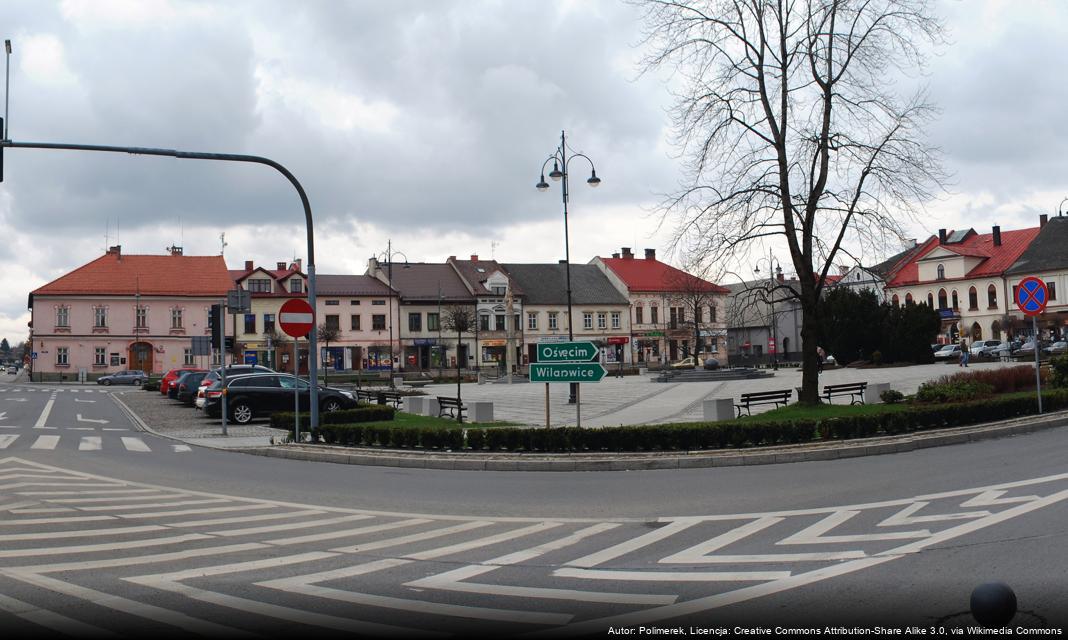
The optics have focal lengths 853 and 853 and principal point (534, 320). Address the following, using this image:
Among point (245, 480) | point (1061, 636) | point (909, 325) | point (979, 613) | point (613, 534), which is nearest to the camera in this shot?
point (979, 613)

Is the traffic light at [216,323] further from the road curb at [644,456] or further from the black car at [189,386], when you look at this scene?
the black car at [189,386]

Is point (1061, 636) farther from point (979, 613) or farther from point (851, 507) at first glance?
point (851, 507)

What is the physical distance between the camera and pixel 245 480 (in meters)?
13.2

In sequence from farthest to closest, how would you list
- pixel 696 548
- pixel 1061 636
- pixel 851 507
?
pixel 851 507 → pixel 696 548 → pixel 1061 636

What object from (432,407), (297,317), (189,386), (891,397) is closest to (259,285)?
(189,386)

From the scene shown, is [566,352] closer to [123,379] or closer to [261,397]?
[261,397]

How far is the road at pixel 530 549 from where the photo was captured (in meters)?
5.64

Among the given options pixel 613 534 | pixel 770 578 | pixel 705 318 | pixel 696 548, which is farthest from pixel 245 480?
pixel 705 318

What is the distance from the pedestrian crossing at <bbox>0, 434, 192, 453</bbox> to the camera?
61.6 feet

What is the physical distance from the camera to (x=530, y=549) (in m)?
7.79

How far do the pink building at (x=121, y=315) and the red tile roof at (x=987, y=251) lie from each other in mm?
63511

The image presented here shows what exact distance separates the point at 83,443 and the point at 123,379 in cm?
5191

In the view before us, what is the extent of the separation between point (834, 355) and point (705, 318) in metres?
22.3

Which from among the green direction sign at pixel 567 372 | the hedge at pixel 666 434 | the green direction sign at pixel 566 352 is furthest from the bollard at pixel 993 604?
the green direction sign at pixel 566 352
